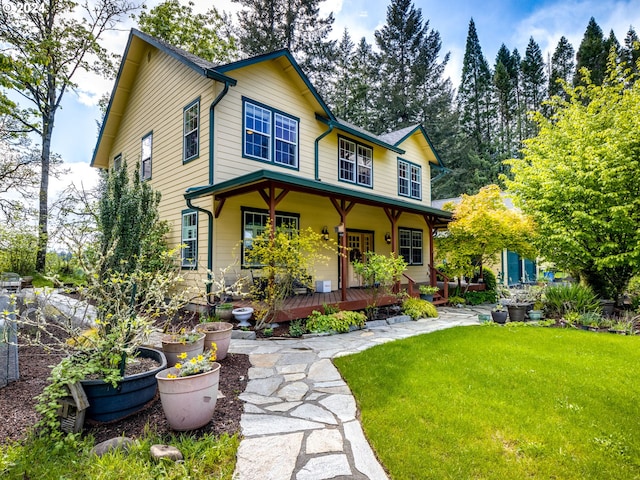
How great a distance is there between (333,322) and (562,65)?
111ft

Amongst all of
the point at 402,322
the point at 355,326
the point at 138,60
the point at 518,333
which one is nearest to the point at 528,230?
the point at 518,333

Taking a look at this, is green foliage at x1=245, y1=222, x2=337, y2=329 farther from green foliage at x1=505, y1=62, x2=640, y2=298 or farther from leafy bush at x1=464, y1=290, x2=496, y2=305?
leafy bush at x1=464, y1=290, x2=496, y2=305

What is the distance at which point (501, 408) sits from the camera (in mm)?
3285

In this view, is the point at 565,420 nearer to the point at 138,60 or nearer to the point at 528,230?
the point at 528,230

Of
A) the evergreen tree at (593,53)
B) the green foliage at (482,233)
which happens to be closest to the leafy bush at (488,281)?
the green foliage at (482,233)

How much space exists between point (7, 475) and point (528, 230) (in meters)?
11.2

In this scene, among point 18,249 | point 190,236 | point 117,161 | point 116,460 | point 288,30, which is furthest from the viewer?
point 288,30

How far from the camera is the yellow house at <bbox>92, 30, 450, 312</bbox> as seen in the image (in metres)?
7.84

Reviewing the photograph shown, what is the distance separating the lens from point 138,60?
1092 centimetres

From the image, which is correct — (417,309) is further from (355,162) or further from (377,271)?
(355,162)

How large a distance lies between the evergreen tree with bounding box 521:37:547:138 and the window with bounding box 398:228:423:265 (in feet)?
76.1

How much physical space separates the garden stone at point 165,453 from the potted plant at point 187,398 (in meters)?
0.32

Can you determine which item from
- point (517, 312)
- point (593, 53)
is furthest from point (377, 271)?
point (593, 53)

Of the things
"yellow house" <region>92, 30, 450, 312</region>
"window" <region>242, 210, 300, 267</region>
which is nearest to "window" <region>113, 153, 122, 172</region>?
"yellow house" <region>92, 30, 450, 312</region>
